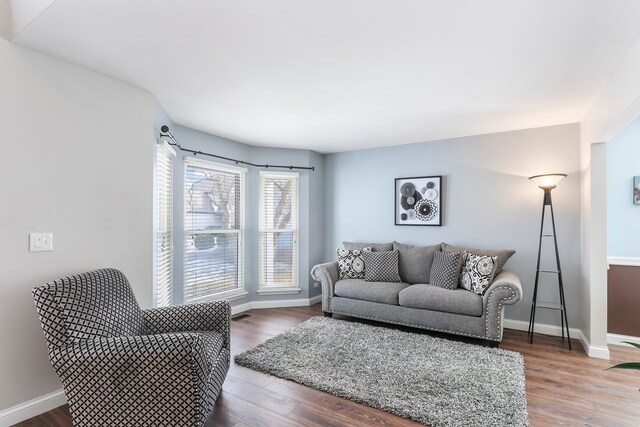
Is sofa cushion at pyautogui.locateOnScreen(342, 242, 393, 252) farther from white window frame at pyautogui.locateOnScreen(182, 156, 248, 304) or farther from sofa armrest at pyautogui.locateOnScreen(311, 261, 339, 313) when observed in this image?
white window frame at pyautogui.locateOnScreen(182, 156, 248, 304)

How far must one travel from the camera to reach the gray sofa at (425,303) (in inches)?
127

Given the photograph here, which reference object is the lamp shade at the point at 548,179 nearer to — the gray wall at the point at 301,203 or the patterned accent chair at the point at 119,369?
the gray wall at the point at 301,203

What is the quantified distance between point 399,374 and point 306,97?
2.45m

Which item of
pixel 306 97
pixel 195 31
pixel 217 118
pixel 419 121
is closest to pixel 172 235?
pixel 217 118

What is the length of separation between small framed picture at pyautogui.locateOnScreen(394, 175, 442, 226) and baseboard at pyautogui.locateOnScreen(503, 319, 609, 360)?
4.74ft

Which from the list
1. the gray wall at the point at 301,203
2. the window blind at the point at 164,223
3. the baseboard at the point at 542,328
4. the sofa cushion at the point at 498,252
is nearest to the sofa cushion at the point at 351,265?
the gray wall at the point at 301,203

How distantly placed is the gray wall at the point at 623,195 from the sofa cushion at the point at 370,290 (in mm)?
A: 2255

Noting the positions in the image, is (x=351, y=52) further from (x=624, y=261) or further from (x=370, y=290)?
(x=624, y=261)

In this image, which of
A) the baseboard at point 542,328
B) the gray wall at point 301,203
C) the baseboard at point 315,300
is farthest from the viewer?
the baseboard at point 315,300

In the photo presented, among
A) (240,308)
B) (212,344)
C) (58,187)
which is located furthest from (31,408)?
(240,308)

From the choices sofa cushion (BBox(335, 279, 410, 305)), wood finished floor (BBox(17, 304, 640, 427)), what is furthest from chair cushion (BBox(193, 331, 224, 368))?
sofa cushion (BBox(335, 279, 410, 305))

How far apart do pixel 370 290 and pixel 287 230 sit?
1.62 metres

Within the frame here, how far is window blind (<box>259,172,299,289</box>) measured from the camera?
15.8 ft

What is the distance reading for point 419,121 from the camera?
355 centimetres
